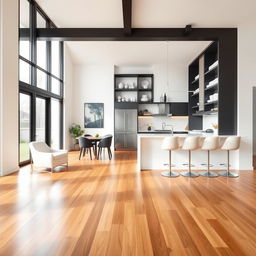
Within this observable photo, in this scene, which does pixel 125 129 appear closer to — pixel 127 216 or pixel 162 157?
pixel 162 157

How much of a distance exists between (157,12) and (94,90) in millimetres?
5290

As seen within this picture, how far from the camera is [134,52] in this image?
820 cm

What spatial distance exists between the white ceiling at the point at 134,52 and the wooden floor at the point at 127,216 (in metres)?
5.07

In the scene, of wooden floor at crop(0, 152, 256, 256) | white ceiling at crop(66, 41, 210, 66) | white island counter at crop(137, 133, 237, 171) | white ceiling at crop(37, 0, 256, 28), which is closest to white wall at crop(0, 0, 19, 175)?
wooden floor at crop(0, 152, 256, 256)

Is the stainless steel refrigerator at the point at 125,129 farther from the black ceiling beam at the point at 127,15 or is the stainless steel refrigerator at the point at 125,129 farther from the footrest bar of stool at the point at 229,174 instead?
the footrest bar of stool at the point at 229,174

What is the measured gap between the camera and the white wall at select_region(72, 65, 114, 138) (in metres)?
9.45

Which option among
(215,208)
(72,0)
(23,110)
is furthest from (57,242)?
(72,0)

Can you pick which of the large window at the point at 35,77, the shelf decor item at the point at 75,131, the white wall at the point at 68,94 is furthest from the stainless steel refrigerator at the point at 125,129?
the large window at the point at 35,77

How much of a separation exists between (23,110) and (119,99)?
4.74 meters

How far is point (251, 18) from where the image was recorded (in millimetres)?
5012

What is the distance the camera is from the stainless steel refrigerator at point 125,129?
9156 mm

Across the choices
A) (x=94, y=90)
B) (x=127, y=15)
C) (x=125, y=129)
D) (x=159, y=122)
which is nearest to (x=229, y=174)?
(x=127, y=15)

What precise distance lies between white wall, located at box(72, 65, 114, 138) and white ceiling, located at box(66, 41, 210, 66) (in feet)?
1.25

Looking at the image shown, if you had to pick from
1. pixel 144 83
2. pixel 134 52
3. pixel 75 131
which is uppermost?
pixel 134 52
